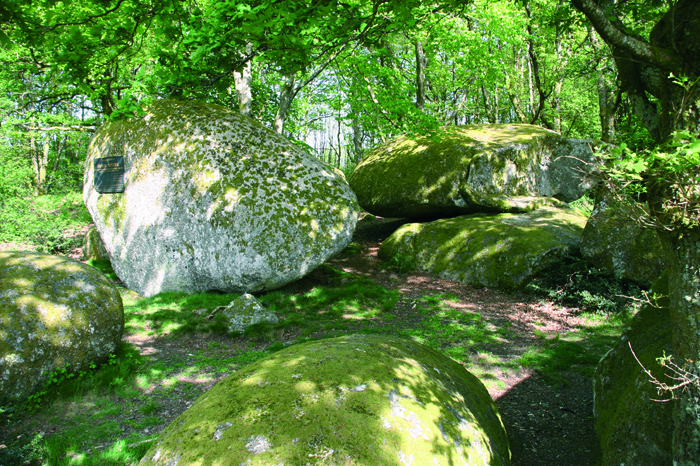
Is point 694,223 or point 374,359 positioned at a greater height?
point 694,223

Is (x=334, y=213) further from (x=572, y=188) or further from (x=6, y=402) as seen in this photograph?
(x=572, y=188)

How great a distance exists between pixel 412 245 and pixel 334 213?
294 cm

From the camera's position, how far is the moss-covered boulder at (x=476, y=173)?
11.3m

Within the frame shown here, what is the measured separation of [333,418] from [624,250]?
288 inches

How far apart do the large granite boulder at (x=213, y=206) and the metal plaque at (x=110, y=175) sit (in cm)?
13

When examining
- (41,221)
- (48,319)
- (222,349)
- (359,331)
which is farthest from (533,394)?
(41,221)

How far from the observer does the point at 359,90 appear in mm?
11984

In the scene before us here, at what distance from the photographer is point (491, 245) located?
31.0 ft

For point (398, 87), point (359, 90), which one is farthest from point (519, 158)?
point (359, 90)

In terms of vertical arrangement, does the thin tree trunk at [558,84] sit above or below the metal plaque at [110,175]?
above

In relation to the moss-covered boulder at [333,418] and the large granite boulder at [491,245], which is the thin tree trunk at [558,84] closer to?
the large granite boulder at [491,245]

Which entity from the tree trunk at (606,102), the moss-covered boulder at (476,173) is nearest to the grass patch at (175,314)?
the moss-covered boulder at (476,173)

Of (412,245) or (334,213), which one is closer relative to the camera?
(334,213)

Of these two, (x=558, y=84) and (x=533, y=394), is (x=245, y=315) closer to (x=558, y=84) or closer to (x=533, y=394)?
(x=533, y=394)
